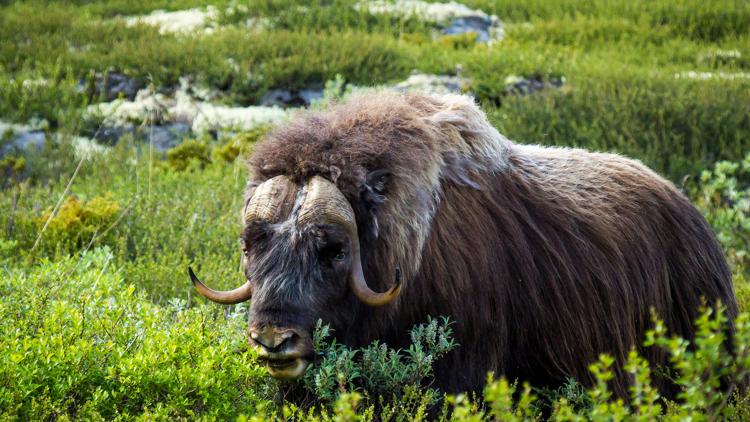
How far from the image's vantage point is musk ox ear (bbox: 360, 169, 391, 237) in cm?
345

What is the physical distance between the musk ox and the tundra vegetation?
0.41ft

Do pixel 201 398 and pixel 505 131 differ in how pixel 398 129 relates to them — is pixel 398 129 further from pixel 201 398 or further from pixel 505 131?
pixel 505 131

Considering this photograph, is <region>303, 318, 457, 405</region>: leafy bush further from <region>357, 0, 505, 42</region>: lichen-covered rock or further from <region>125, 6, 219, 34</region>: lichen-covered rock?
<region>357, 0, 505, 42</region>: lichen-covered rock

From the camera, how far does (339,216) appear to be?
10.8 ft

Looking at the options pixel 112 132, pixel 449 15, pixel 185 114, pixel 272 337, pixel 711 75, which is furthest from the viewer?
pixel 449 15

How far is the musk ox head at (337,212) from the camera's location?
3.26 meters

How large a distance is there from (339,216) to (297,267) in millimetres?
228

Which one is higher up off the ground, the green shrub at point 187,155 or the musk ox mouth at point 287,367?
the musk ox mouth at point 287,367

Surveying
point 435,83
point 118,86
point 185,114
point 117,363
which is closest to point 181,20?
point 118,86

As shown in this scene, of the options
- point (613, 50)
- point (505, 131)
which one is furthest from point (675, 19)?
point (505, 131)

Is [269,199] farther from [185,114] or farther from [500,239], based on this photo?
[185,114]

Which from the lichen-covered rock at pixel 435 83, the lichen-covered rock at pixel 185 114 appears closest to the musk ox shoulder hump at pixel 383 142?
the lichen-covered rock at pixel 185 114

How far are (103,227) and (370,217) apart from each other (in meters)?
2.94

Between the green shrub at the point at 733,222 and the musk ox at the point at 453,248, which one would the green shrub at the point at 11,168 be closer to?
the musk ox at the point at 453,248
